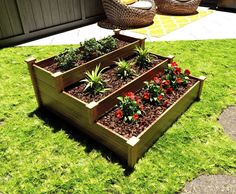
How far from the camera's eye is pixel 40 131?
3.88 metres

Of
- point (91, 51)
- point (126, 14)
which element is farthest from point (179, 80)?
point (126, 14)

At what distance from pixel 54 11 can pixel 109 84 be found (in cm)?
480

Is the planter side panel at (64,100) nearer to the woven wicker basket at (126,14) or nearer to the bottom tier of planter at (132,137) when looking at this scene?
the bottom tier of planter at (132,137)

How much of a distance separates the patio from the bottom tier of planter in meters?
0.11

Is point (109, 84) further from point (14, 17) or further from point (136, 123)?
point (14, 17)

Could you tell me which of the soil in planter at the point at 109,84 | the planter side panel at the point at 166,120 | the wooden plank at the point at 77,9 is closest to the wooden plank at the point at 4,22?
the wooden plank at the point at 77,9

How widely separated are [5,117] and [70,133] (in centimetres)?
128

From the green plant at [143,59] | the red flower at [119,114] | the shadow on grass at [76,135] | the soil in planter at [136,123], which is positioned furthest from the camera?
the green plant at [143,59]

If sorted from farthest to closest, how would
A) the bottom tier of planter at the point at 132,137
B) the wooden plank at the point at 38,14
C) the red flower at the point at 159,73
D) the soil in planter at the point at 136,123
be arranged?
the wooden plank at the point at 38,14, the red flower at the point at 159,73, the soil in planter at the point at 136,123, the bottom tier of planter at the point at 132,137

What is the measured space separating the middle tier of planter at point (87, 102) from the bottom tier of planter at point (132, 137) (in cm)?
2

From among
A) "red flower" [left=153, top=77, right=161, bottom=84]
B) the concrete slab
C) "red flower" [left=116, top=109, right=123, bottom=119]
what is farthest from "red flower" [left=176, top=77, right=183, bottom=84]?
the concrete slab

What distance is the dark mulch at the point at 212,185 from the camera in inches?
116

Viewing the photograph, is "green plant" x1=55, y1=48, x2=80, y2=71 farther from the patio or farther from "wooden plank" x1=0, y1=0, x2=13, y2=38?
"wooden plank" x1=0, y1=0, x2=13, y2=38

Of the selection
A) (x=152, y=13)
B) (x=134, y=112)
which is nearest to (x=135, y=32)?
(x=152, y=13)
